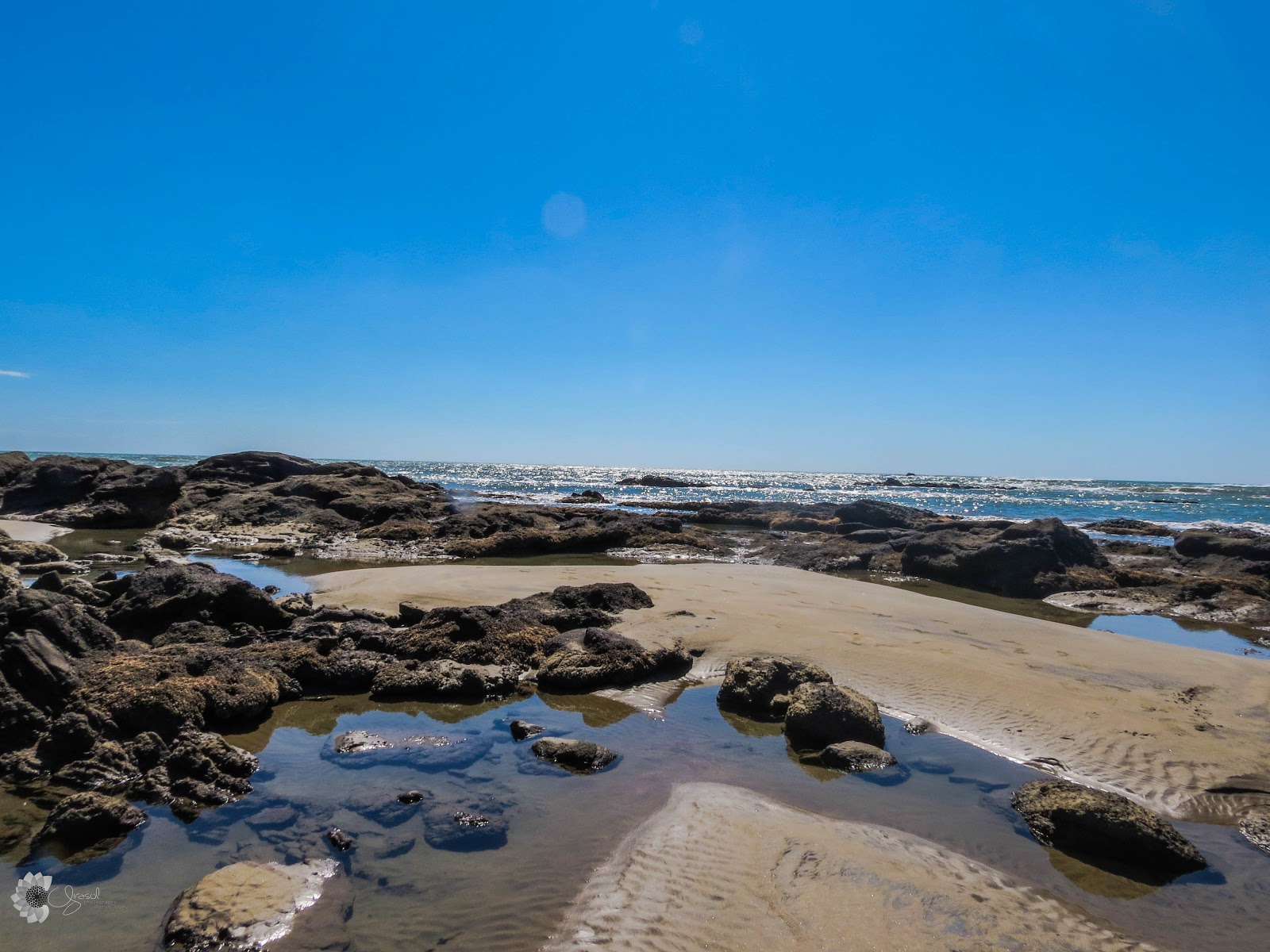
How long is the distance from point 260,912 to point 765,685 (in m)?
5.45

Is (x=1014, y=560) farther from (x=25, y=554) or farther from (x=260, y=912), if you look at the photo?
(x=25, y=554)

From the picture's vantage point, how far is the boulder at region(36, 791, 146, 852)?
14.9 ft

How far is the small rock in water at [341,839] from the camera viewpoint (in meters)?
4.66

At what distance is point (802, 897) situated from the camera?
4.23 meters

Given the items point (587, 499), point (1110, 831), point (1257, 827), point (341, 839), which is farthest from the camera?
point (587, 499)

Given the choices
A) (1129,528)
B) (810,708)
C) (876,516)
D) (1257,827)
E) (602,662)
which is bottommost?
(1129,528)

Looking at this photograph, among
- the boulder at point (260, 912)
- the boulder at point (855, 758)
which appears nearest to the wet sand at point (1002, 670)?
the boulder at point (855, 758)

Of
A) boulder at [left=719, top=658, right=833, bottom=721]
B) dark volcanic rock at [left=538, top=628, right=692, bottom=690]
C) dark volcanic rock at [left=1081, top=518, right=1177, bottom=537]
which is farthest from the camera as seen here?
dark volcanic rock at [left=1081, top=518, right=1177, bottom=537]

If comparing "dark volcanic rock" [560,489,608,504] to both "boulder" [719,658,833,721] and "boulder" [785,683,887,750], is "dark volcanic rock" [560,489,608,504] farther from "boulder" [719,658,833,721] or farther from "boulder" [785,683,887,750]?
"boulder" [785,683,887,750]

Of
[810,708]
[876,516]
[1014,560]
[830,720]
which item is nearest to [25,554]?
Result: [810,708]

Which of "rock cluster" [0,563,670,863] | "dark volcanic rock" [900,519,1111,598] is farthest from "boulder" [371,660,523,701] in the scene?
"dark volcanic rock" [900,519,1111,598]

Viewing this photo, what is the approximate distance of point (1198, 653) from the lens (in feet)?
34.7

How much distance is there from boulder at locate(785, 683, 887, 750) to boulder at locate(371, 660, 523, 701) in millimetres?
3613

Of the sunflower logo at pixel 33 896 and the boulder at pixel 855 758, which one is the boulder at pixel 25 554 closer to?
the sunflower logo at pixel 33 896
